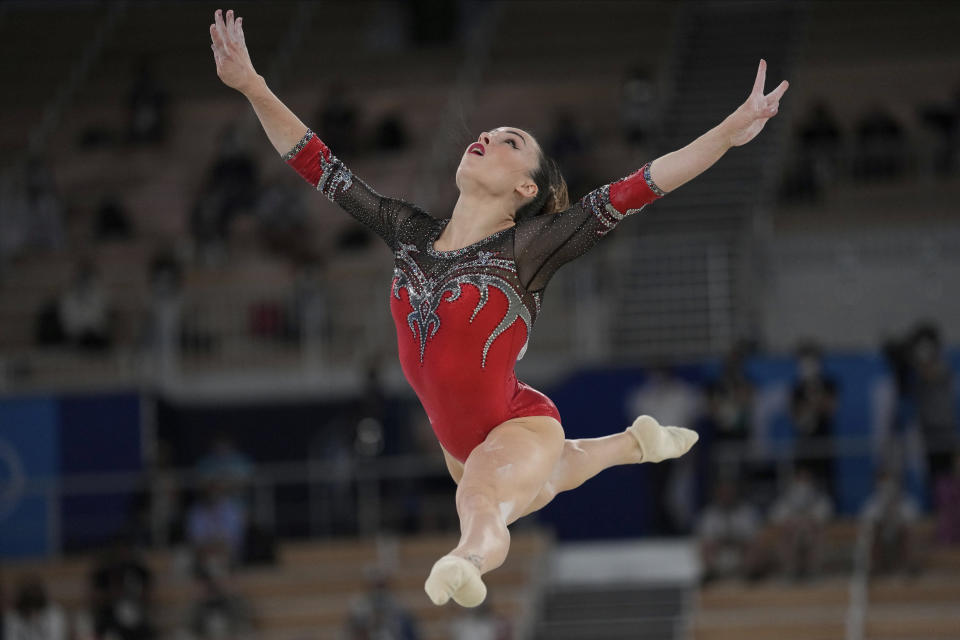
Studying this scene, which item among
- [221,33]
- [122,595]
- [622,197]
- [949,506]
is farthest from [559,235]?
[122,595]

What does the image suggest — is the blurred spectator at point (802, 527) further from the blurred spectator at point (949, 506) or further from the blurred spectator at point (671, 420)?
the blurred spectator at point (671, 420)

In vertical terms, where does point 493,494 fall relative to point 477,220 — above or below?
below

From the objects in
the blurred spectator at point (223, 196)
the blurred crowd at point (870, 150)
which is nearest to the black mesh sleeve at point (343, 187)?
the blurred spectator at point (223, 196)

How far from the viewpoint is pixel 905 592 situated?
11.6m

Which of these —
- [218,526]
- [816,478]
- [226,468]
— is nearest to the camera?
[816,478]

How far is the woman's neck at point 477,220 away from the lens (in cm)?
502

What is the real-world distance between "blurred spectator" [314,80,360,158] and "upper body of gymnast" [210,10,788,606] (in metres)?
11.4

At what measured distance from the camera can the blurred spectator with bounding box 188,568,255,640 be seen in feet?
39.7

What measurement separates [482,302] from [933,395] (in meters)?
7.84

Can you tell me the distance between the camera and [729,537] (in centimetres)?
1200

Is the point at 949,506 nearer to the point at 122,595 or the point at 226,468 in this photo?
the point at 226,468

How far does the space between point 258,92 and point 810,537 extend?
7.77m

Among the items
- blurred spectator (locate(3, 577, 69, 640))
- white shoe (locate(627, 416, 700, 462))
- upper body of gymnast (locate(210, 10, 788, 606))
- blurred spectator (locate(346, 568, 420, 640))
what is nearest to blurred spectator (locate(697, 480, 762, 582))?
blurred spectator (locate(346, 568, 420, 640))

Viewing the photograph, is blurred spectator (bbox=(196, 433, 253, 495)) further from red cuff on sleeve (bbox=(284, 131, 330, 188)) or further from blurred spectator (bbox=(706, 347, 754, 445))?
red cuff on sleeve (bbox=(284, 131, 330, 188))
